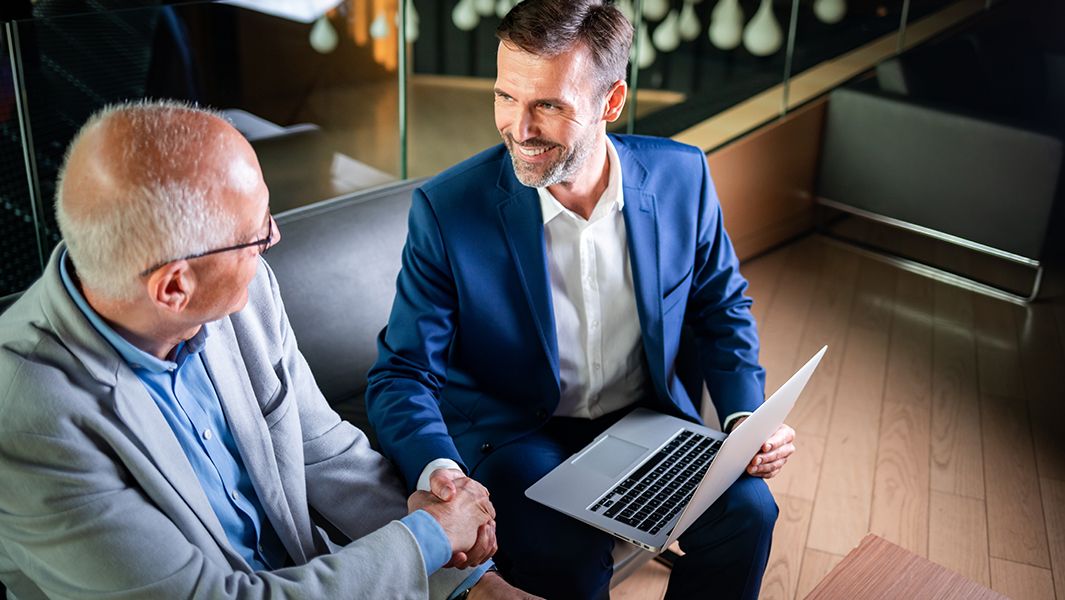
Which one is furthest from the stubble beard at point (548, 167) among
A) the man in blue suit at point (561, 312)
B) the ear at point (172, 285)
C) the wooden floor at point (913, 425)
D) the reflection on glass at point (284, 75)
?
the reflection on glass at point (284, 75)

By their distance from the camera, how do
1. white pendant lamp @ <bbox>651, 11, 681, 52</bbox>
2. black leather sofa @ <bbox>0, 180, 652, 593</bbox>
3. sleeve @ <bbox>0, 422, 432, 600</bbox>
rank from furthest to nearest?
white pendant lamp @ <bbox>651, 11, 681, 52</bbox> → black leather sofa @ <bbox>0, 180, 652, 593</bbox> → sleeve @ <bbox>0, 422, 432, 600</bbox>

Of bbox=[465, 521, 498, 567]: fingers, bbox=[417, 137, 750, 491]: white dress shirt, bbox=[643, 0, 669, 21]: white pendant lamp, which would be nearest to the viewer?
bbox=[465, 521, 498, 567]: fingers

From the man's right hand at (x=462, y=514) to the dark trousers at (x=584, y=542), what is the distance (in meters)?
0.21

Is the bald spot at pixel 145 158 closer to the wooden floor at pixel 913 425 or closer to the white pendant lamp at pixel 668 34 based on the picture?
the wooden floor at pixel 913 425

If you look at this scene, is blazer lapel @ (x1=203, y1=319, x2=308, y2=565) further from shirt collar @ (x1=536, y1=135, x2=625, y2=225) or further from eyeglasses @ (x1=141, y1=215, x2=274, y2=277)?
shirt collar @ (x1=536, y1=135, x2=625, y2=225)

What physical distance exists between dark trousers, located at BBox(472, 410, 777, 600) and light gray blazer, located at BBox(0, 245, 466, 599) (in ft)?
1.35

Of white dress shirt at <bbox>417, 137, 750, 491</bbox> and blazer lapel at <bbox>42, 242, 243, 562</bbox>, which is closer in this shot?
blazer lapel at <bbox>42, 242, 243, 562</bbox>

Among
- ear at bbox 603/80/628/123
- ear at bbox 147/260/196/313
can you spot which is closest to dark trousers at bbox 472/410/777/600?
ear at bbox 603/80/628/123

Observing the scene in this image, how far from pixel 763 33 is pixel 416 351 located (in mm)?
2489

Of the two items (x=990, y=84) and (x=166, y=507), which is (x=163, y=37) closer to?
(x=166, y=507)

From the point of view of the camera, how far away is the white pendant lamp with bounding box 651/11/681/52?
3520 mm

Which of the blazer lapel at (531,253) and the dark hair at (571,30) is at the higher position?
the dark hair at (571,30)

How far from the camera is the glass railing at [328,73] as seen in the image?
2.03 meters

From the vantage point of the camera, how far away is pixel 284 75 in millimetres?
2836
